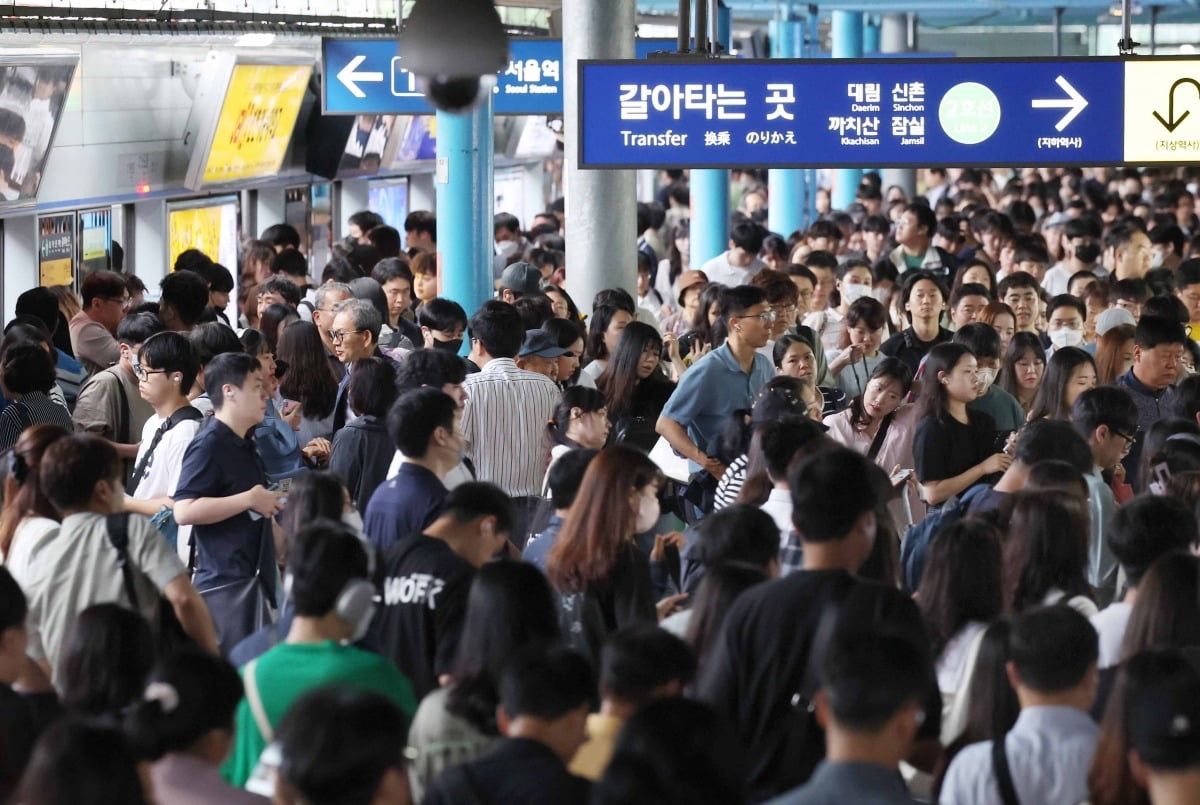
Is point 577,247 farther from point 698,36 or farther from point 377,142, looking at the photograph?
point 377,142

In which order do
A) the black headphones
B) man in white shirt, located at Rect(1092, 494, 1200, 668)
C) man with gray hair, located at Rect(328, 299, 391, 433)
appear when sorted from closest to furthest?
man in white shirt, located at Rect(1092, 494, 1200, 668)
the black headphones
man with gray hair, located at Rect(328, 299, 391, 433)

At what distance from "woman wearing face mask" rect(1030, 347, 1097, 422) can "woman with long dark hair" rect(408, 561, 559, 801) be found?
3.50 metres

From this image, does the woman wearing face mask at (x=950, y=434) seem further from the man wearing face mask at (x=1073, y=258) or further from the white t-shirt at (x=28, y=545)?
the man wearing face mask at (x=1073, y=258)

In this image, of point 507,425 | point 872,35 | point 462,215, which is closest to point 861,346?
point 507,425

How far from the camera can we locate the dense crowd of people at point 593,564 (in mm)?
3354

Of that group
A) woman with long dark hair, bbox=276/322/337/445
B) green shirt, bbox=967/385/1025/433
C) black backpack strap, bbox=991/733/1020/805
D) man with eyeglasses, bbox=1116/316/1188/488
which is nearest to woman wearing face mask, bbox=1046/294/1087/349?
man with eyeglasses, bbox=1116/316/1188/488

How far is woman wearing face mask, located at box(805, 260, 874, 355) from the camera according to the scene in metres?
10.5

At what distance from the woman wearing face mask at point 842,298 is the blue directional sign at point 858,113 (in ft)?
6.33

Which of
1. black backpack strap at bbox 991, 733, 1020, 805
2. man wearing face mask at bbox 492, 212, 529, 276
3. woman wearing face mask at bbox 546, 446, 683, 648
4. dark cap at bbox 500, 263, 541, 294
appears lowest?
black backpack strap at bbox 991, 733, 1020, 805

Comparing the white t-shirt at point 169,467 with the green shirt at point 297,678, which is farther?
the white t-shirt at point 169,467

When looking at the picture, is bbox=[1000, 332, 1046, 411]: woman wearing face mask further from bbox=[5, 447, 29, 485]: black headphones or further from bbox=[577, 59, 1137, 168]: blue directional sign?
bbox=[5, 447, 29, 485]: black headphones

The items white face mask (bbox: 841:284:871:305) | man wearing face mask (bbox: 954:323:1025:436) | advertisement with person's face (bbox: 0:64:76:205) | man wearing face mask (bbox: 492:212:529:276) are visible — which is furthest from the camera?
man wearing face mask (bbox: 492:212:529:276)

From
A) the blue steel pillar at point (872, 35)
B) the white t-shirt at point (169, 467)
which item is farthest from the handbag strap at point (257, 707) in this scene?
the blue steel pillar at point (872, 35)

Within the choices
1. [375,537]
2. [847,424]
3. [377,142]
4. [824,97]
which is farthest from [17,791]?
[377,142]
